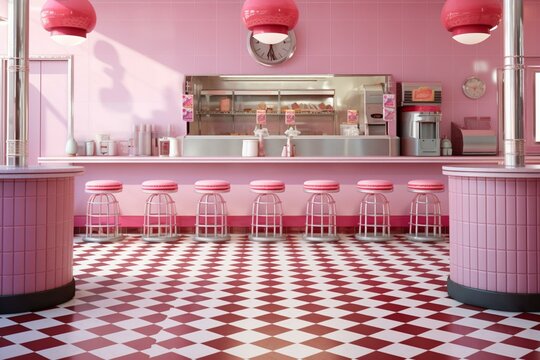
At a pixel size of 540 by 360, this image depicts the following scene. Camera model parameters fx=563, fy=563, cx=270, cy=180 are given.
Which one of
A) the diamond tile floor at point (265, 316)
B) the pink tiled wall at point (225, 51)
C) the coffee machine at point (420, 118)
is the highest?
the pink tiled wall at point (225, 51)

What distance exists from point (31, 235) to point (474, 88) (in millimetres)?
7039

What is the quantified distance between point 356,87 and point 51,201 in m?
5.78

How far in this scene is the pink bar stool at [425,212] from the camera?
24.9 feet

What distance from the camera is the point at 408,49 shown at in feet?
28.9

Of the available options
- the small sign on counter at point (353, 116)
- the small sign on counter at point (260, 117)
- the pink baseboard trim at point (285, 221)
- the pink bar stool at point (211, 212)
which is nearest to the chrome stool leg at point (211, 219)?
the pink bar stool at point (211, 212)

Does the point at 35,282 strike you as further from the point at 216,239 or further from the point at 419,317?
the point at 216,239

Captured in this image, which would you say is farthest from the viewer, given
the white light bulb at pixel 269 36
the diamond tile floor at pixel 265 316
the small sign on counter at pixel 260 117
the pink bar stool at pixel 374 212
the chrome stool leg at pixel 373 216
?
the small sign on counter at pixel 260 117

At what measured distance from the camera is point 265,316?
397 cm

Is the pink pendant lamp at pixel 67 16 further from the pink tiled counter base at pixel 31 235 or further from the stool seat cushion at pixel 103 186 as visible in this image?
the stool seat cushion at pixel 103 186

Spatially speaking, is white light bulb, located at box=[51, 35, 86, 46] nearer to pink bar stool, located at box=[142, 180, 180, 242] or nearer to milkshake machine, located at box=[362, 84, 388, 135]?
pink bar stool, located at box=[142, 180, 180, 242]

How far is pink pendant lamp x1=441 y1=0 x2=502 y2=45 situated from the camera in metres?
4.87

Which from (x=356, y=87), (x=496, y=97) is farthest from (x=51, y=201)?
(x=496, y=97)

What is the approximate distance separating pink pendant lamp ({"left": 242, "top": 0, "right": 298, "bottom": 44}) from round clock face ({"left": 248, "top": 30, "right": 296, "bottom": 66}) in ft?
12.2

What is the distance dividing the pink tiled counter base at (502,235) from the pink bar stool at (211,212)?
12.6 feet
